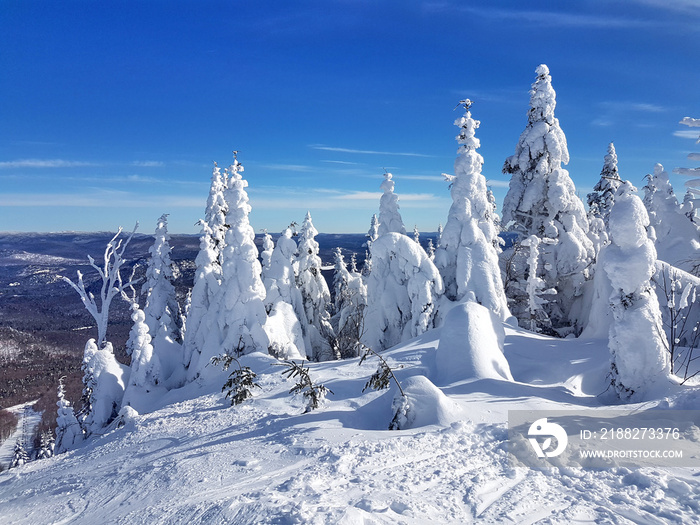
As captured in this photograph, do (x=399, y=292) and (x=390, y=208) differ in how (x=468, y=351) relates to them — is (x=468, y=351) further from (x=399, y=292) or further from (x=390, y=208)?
(x=390, y=208)

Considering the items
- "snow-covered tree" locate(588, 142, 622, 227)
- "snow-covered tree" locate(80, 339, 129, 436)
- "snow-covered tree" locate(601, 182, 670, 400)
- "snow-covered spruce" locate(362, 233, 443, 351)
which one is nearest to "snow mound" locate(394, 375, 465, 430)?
"snow-covered tree" locate(601, 182, 670, 400)

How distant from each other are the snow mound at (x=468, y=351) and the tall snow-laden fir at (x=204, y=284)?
41.7ft

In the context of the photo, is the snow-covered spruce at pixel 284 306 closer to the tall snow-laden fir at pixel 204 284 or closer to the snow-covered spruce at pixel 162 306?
the tall snow-laden fir at pixel 204 284

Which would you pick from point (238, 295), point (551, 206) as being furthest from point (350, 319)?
point (551, 206)

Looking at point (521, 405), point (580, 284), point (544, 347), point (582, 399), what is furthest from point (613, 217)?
point (580, 284)

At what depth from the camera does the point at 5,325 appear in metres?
104

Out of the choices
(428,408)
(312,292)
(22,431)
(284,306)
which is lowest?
(22,431)

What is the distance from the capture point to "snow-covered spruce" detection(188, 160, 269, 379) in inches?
722

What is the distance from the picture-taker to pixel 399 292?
20.1 metres

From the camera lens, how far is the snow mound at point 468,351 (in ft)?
36.0

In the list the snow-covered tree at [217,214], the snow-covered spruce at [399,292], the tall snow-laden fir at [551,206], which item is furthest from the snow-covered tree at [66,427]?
the tall snow-laden fir at [551,206]

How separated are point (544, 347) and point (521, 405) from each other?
22.5 ft

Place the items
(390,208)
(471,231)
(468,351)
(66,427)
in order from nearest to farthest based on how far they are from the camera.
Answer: (468,351)
(471,231)
(66,427)
(390,208)

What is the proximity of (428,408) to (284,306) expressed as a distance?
1383 cm
